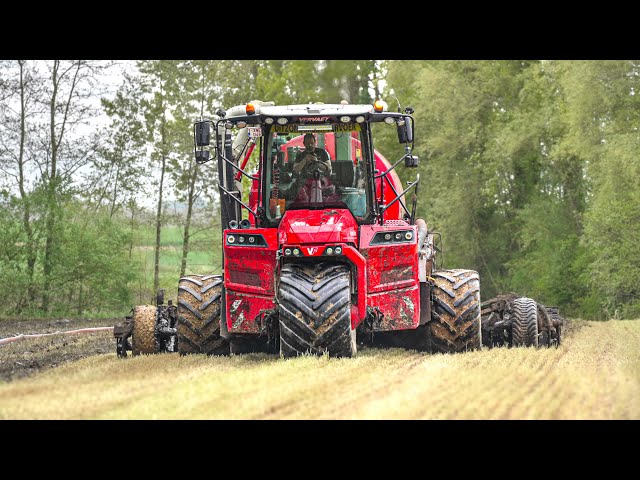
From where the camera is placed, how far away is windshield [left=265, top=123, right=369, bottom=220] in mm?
12422

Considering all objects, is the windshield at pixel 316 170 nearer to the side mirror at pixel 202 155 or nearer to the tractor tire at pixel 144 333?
the side mirror at pixel 202 155

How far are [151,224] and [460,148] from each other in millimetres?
13967

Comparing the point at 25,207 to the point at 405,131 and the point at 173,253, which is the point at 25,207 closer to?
the point at 173,253

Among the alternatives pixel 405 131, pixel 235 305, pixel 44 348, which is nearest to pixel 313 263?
pixel 235 305

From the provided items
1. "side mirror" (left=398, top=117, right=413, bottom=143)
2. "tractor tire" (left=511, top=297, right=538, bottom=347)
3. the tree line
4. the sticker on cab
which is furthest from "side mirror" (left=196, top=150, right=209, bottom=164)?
the tree line

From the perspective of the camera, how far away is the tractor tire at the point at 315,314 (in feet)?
35.3

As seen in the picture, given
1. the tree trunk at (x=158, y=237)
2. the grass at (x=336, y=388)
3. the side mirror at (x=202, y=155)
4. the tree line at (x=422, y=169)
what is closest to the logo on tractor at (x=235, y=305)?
the grass at (x=336, y=388)

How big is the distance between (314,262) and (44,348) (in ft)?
20.6

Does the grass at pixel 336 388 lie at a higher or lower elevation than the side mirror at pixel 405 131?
lower

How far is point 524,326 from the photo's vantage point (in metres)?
14.3

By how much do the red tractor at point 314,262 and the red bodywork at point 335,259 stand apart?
0.01 metres

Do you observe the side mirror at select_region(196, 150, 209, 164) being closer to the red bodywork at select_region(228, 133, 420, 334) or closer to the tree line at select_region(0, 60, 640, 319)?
the red bodywork at select_region(228, 133, 420, 334)

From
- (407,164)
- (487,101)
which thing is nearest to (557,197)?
(487,101)

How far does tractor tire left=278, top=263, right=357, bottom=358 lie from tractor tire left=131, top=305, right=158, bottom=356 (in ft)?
10.0
